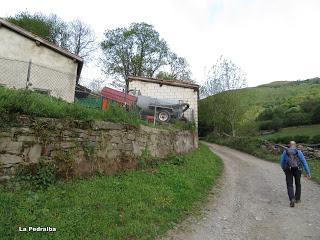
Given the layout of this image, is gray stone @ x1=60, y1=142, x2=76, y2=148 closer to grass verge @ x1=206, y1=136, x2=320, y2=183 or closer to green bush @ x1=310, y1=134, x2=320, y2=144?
grass verge @ x1=206, y1=136, x2=320, y2=183

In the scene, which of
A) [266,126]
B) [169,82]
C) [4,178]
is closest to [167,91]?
[169,82]

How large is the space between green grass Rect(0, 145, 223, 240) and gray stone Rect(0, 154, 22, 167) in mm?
648

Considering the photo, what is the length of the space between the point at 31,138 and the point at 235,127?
1242 inches

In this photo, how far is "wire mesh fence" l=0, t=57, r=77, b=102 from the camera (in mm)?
13164

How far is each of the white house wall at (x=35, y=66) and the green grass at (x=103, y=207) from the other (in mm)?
7528

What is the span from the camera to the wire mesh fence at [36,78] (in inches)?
518

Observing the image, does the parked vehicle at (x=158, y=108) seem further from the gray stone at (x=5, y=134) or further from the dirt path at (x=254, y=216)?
the gray stone at (x=5, y=134)

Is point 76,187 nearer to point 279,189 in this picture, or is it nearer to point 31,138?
point 31,138

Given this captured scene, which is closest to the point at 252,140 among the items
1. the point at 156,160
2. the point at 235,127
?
the point at 235,127

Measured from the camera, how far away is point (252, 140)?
27125 millimetres

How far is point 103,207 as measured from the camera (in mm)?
6754

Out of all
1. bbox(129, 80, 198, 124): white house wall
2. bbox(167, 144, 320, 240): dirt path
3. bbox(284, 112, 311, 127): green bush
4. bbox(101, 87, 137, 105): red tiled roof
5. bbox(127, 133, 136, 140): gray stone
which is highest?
bbox(129, 80, 198, 124): white house wall

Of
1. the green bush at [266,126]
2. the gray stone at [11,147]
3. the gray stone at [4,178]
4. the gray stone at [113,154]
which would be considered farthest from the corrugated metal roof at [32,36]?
the green bush at [266,126]

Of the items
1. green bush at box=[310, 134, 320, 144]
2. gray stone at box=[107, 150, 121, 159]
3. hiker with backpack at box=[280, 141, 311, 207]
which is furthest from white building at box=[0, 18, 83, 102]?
green bush at box=[310, 134, 320, 144]
